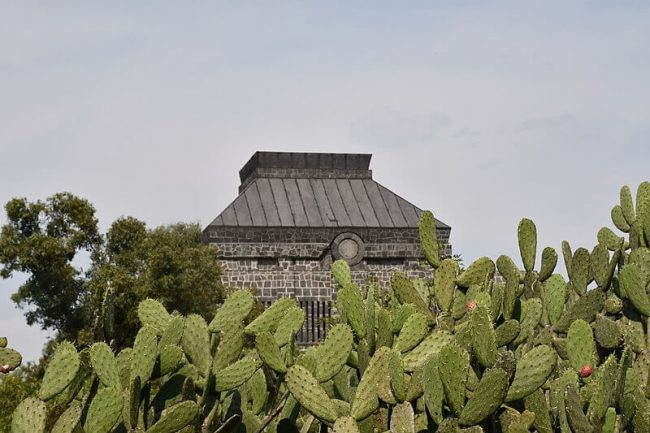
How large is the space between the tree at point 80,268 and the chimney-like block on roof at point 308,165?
12.9 metres

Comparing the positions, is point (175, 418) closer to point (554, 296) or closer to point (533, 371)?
point (533, 371)

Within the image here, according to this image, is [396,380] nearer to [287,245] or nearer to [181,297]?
[181,297]

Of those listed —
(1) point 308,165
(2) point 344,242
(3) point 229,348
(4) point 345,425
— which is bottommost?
(4) point 345,425

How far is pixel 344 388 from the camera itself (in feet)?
18.4

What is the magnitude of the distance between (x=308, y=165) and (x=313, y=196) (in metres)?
2.17

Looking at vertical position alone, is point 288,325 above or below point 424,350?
above

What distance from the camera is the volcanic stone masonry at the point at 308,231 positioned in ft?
132

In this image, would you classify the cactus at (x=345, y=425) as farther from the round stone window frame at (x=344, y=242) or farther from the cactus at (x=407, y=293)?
the round stone window frame at (x=344, y=242)

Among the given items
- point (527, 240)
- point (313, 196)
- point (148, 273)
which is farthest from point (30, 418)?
point (313, 196)

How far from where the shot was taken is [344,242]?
41625 mm

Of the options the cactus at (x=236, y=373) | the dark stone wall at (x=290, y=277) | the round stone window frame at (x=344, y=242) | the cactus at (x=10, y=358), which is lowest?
the cactus at (x=236, y=373)

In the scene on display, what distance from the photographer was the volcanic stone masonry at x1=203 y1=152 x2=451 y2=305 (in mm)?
40094

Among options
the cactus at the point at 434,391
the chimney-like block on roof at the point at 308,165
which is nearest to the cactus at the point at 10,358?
the cactus at the point at 434,391

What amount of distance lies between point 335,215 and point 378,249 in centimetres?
220
